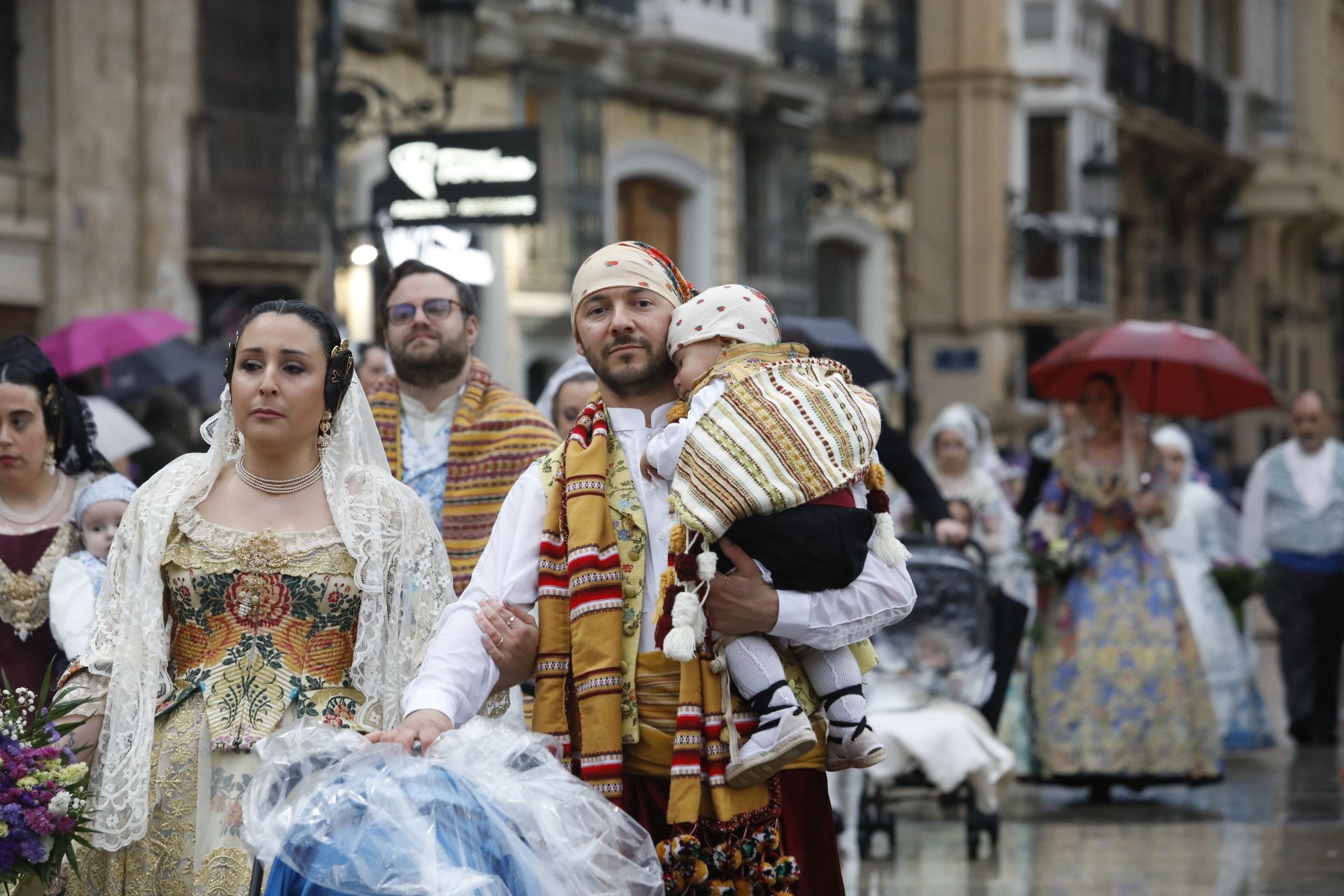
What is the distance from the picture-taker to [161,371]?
468 inches

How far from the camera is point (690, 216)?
26.8 meters

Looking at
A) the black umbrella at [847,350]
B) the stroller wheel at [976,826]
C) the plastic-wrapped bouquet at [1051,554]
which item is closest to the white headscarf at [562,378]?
the stroller wheel at [976,826]

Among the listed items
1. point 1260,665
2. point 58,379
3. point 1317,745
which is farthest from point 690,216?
point 58,379

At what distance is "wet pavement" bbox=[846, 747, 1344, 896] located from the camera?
341 inches

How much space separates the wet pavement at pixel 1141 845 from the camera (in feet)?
28.4

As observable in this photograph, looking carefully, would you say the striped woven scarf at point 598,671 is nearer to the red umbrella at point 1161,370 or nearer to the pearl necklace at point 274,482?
the pearl necklace at point 274,482

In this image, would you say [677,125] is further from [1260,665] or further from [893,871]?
[893,871]

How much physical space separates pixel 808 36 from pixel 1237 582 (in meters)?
16.1

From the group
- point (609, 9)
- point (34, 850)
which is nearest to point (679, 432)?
point (34, 850)

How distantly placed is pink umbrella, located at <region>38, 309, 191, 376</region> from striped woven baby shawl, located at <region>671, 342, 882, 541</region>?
826 centimetres

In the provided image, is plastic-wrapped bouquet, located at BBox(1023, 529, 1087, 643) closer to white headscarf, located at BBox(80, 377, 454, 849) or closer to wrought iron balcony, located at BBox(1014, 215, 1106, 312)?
white headscarf, located at BBox(80, 377, 454, 849)

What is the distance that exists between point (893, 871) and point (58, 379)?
14.0 feet

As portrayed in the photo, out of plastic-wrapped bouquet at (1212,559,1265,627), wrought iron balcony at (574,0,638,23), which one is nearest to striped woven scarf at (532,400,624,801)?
plastic-wrapped bouquet at (1212,559,1265,627)

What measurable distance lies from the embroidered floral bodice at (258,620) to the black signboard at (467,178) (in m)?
8.61
